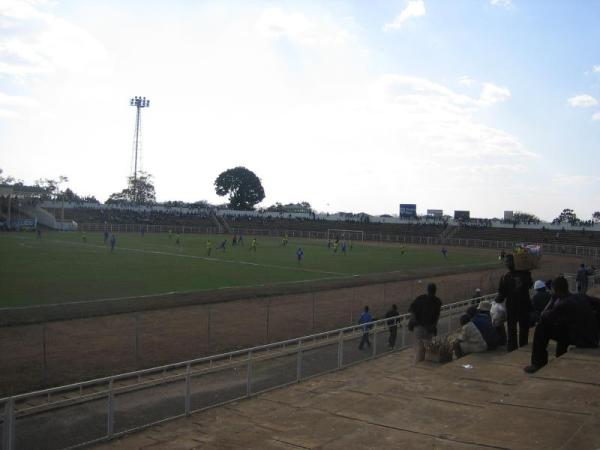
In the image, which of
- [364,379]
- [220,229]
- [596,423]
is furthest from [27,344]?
[220,229]

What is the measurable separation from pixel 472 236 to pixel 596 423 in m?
87.4

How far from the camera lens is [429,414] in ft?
19.9

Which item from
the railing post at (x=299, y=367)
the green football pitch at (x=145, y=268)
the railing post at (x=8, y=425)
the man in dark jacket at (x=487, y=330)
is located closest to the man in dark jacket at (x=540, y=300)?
the man in dark jacket at (x=487, y=330)

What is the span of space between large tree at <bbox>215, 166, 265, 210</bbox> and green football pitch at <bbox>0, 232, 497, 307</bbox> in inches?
3917

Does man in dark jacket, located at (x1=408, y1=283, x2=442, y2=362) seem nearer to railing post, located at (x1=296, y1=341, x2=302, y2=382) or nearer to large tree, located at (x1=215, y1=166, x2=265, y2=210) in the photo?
railing post, located at (x1=296, y1=341, x2=302, y2=382)

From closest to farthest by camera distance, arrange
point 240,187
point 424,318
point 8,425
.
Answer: point 8,425 → point 424,318 → point 240,187

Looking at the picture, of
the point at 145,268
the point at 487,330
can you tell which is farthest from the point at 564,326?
the point at 145,268

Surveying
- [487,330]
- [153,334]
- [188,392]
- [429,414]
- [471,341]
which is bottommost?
[153,334]

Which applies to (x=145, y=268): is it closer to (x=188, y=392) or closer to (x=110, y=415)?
(x=188, y=392)

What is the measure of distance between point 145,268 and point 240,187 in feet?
399

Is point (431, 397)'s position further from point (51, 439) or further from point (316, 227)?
point (316, 227)

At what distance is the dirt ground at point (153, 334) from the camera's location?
47.8 feet

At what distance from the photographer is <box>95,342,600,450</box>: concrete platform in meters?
4.75

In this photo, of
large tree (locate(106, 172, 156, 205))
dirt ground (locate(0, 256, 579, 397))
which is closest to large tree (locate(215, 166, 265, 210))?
large tree (locate(106, 172, 156, 205))
